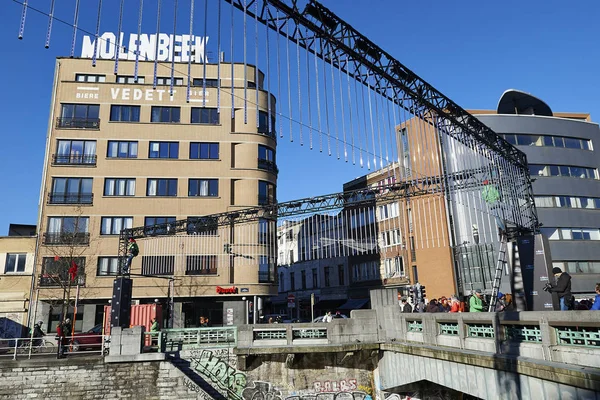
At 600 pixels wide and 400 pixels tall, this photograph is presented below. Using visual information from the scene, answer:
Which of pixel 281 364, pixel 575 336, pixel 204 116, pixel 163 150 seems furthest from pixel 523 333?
pixel 204 116

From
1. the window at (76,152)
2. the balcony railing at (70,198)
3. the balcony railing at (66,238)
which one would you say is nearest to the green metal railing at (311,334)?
the balcony railing at (66,238)

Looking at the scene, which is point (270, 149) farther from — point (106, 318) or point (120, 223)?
point (106, 318)

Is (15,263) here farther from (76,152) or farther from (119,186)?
(76,152)

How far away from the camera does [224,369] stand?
65.7 feet

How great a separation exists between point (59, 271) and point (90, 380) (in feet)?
57.1

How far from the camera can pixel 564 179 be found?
44.5m

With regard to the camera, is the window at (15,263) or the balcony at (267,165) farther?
the balcony at (267,165)

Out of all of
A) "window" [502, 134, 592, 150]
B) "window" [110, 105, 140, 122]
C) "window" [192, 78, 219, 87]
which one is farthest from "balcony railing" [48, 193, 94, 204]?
"window" [502, 134, 592, 150]

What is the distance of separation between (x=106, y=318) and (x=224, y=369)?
10219 mm

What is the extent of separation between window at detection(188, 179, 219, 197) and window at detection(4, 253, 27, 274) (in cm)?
1392

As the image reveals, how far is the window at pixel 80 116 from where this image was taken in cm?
3797

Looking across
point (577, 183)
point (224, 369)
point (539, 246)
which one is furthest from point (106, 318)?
point (577, 183)

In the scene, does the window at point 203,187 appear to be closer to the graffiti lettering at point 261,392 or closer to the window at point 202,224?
the window at point 202,224

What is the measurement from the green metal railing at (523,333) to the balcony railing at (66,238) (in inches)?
1287
